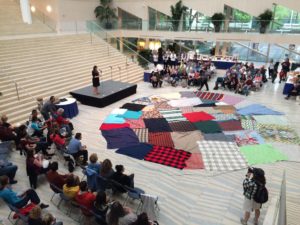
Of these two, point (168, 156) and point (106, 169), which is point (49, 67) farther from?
point (106, 169)

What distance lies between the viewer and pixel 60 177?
5285 mm

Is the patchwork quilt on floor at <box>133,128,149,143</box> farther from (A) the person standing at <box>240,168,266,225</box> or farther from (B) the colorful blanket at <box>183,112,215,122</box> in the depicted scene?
(A) the person standing at <box>240,168,266,225</box>

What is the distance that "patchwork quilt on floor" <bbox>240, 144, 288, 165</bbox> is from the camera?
7289 mm

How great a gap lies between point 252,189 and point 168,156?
3164 mm

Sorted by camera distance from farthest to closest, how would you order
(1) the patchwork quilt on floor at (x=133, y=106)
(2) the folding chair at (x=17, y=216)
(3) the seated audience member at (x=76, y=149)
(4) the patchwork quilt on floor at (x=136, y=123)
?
(1) the patchwork quilt on floor at (x=133, y=106)
(4) the patchwork quilt on floor at (x=136, y=123)
(3) the seated audience member at (x=76, y=149)
(2) the folding chair at (x=17, y=216)

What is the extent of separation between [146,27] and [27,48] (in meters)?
11.0

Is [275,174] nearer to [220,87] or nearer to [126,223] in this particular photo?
[126,223]

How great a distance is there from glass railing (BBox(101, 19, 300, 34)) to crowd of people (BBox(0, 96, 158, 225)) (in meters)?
15.0

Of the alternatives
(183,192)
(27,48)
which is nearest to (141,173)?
(183,192)

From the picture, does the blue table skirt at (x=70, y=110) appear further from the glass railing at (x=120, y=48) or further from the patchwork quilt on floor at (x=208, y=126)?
the glass railing at (x=120, y=48)

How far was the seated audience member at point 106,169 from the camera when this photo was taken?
17.7 ft

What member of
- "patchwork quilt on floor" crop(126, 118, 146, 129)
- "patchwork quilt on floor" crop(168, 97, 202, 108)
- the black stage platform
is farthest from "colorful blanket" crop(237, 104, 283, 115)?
the black stage platform

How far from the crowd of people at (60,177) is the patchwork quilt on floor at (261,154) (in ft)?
12.1

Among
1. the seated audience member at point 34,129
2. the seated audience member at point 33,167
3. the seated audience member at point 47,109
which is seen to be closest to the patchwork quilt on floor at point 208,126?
the seated audience member at point 47,109
